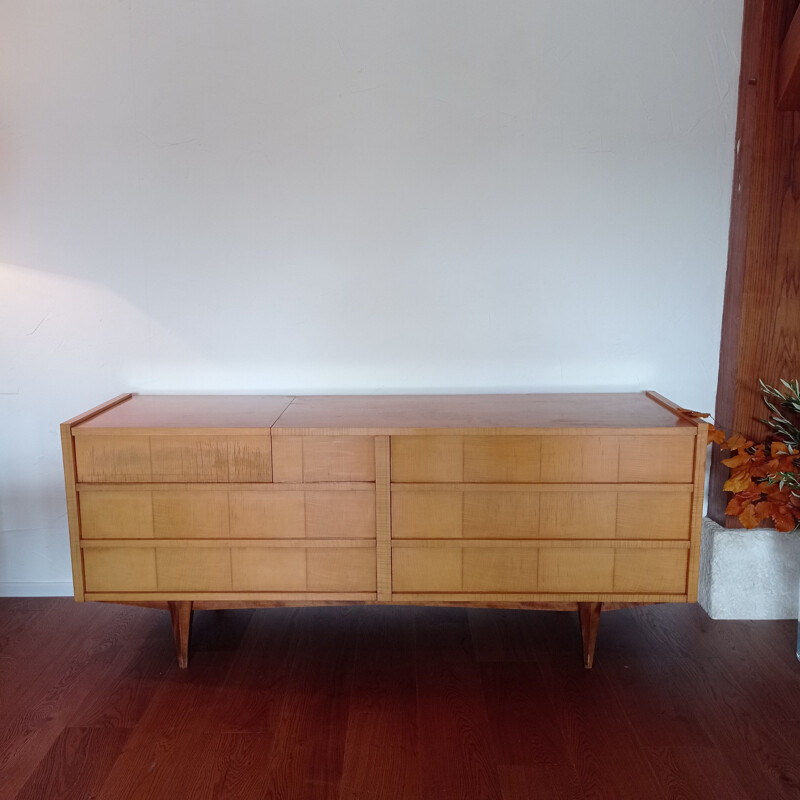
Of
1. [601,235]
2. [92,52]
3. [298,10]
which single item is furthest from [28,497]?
[601,235]

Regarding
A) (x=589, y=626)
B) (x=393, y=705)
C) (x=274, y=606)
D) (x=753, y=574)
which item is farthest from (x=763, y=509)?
(x=274, y=606)

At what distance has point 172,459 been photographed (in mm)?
1904

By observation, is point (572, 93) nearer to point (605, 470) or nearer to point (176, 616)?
point (605, 470)

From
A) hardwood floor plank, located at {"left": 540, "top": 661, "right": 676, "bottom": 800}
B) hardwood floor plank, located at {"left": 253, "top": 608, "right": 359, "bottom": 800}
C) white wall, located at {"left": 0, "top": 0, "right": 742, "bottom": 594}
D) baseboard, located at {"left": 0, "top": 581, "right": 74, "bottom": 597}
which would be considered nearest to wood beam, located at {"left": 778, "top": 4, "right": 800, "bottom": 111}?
white wall, located at {"left": 0, "top": 0, "right": 742, "bottom": 594}

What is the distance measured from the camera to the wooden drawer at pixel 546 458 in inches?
73.7

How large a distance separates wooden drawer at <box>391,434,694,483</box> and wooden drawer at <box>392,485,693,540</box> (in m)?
0.03

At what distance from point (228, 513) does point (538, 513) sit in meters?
0.82

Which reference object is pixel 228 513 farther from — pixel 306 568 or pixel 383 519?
pixel 383 519

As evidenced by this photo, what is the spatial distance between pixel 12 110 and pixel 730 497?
2531 mm

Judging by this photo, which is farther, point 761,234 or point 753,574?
point 753,574

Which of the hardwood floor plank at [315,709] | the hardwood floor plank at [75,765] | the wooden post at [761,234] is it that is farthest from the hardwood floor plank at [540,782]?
the wooden post at [761,234]

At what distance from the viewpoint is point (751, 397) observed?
2.25 m

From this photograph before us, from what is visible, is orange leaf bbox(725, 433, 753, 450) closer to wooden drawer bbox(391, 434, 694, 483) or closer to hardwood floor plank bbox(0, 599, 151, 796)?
wooden drawer bbox(391, 434, 694, 483)

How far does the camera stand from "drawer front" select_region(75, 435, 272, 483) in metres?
1.90
